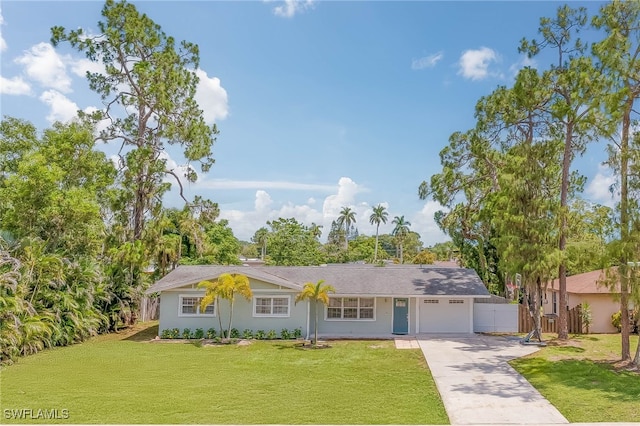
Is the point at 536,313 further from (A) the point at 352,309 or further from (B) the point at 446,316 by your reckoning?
(A) the point at 352,309

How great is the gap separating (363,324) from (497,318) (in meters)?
6.77

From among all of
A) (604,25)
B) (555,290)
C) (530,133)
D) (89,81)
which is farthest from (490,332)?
(89,81)

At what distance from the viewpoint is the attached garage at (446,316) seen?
2206cm

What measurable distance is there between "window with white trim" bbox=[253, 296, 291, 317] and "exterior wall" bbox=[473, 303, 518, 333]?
951cm

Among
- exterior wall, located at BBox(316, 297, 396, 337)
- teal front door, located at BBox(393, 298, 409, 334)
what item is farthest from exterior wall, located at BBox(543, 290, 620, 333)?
exterior wall, located at BBox(316, 297, 396, 337)

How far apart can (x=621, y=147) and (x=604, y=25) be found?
5.11 metres

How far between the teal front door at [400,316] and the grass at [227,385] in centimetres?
344

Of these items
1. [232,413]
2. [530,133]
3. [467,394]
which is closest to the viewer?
[232,413]

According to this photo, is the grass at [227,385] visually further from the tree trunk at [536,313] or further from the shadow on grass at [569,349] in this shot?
the tree trunk at [536,313]

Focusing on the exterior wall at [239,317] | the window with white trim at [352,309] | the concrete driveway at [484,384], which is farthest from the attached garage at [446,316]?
the exterior wall at [239,317]

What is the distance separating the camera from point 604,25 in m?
17.1

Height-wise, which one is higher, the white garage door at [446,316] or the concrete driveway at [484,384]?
the white garage door at [446,316]

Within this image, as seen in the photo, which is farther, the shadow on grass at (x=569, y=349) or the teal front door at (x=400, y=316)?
the teal front door at (x=400, y=316)

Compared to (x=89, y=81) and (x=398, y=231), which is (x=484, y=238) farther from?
(x=398, y=231)
